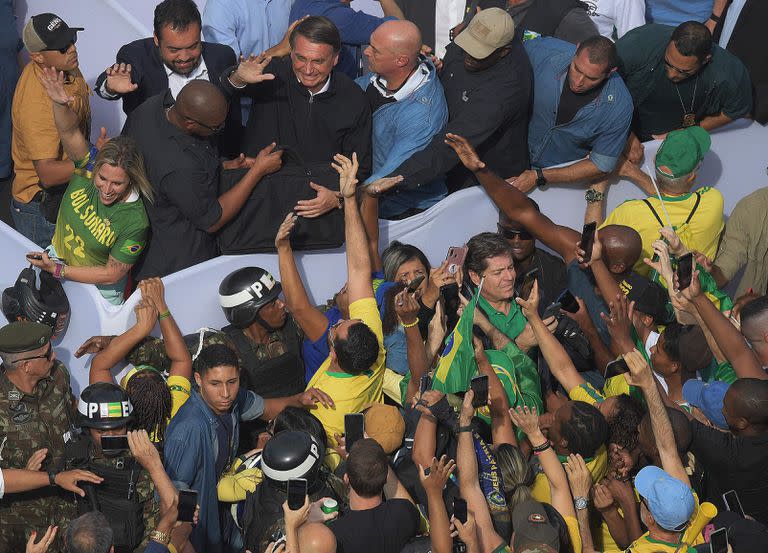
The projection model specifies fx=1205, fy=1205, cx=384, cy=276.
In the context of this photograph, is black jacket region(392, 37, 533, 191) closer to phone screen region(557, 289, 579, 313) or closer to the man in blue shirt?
the man in blue shirt

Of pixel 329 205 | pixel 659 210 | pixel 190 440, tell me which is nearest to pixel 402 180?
pixel 329 205

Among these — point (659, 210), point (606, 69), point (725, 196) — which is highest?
point (606, 69)

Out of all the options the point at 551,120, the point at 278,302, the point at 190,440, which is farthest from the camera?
the point at 551,120

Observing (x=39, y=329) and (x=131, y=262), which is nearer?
(x=39, y=329)

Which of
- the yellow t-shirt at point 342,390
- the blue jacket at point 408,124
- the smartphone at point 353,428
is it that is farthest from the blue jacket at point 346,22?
the smartphone at point 353,428

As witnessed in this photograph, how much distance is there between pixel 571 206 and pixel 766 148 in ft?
5.16

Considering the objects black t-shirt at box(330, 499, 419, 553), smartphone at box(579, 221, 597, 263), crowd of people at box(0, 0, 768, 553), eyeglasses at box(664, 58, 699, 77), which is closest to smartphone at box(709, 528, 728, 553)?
crowd of people at box(0, 0, 768, 553)

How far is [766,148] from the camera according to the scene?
8.58 meters

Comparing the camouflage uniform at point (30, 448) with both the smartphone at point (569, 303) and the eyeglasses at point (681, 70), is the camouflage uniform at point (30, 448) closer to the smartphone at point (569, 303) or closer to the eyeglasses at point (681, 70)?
the smartphone at point (569, 303)

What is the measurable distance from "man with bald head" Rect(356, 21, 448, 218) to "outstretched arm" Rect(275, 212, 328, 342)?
742 mm

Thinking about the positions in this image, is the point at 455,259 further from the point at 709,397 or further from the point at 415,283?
the point at 709,397

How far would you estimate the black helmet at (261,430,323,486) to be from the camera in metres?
5.32

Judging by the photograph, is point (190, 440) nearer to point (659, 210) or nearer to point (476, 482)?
point (476, 482)

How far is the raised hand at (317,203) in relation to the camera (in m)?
7.10
